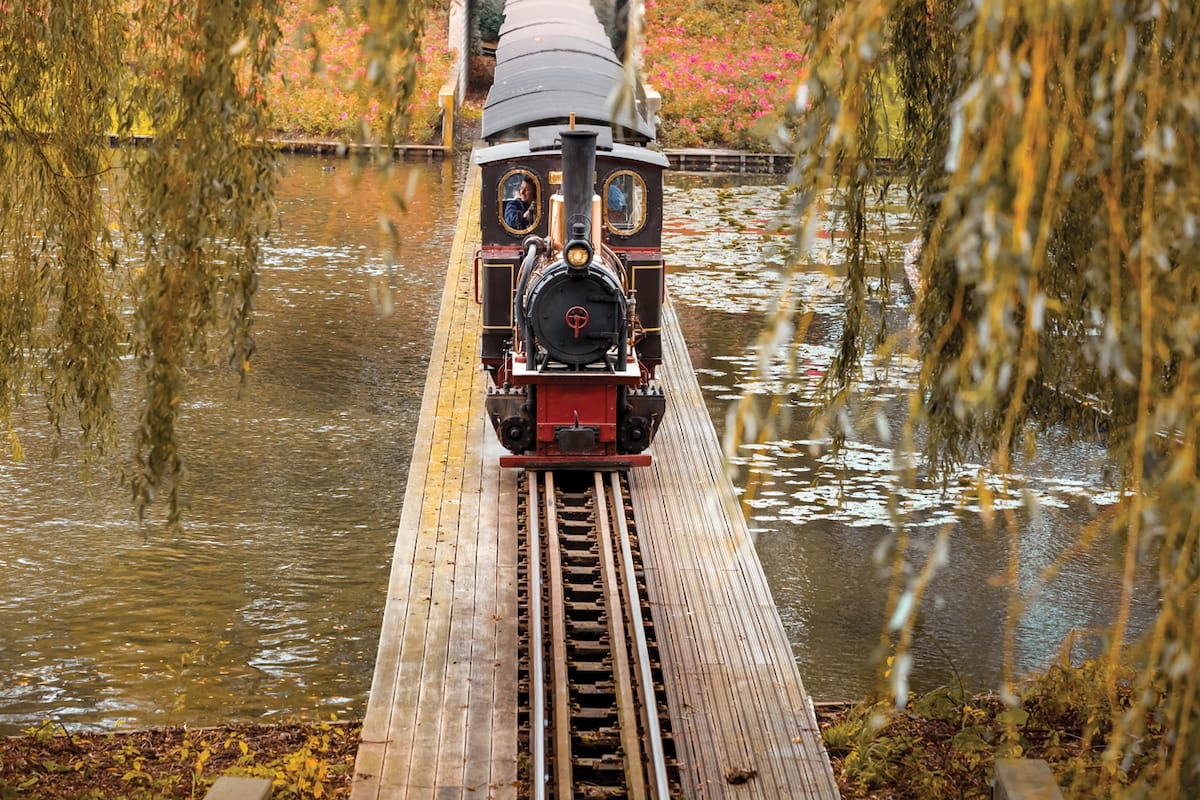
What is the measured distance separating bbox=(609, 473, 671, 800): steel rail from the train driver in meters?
2.83

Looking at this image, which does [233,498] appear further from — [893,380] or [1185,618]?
[1185,618]

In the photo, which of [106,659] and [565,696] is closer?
[565,696]

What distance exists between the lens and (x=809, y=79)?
12.3 feet

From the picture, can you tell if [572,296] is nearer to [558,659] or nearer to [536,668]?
[558,659]

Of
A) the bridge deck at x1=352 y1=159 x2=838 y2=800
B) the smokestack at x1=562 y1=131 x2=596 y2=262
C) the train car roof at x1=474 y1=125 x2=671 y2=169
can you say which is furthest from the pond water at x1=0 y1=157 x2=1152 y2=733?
the train car roof at x1=474 y1=125 x2=671 y2=169

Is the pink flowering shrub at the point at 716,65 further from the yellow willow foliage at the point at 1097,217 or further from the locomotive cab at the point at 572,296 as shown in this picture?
the yellow willow foliage at the point at 1097,217

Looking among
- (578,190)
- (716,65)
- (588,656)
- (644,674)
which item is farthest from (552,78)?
(716,65)

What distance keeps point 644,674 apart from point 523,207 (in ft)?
18.7

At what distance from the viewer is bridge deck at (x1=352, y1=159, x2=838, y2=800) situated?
7.30 m

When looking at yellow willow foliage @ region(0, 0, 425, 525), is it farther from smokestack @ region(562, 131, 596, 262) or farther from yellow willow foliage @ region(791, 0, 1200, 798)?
smokestack @ region(562, 131, 596, 262)

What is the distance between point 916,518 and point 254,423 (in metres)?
6.64

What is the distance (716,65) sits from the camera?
35.0 m

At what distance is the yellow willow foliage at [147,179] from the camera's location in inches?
189

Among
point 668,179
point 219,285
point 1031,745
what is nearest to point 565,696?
point 1031,745
